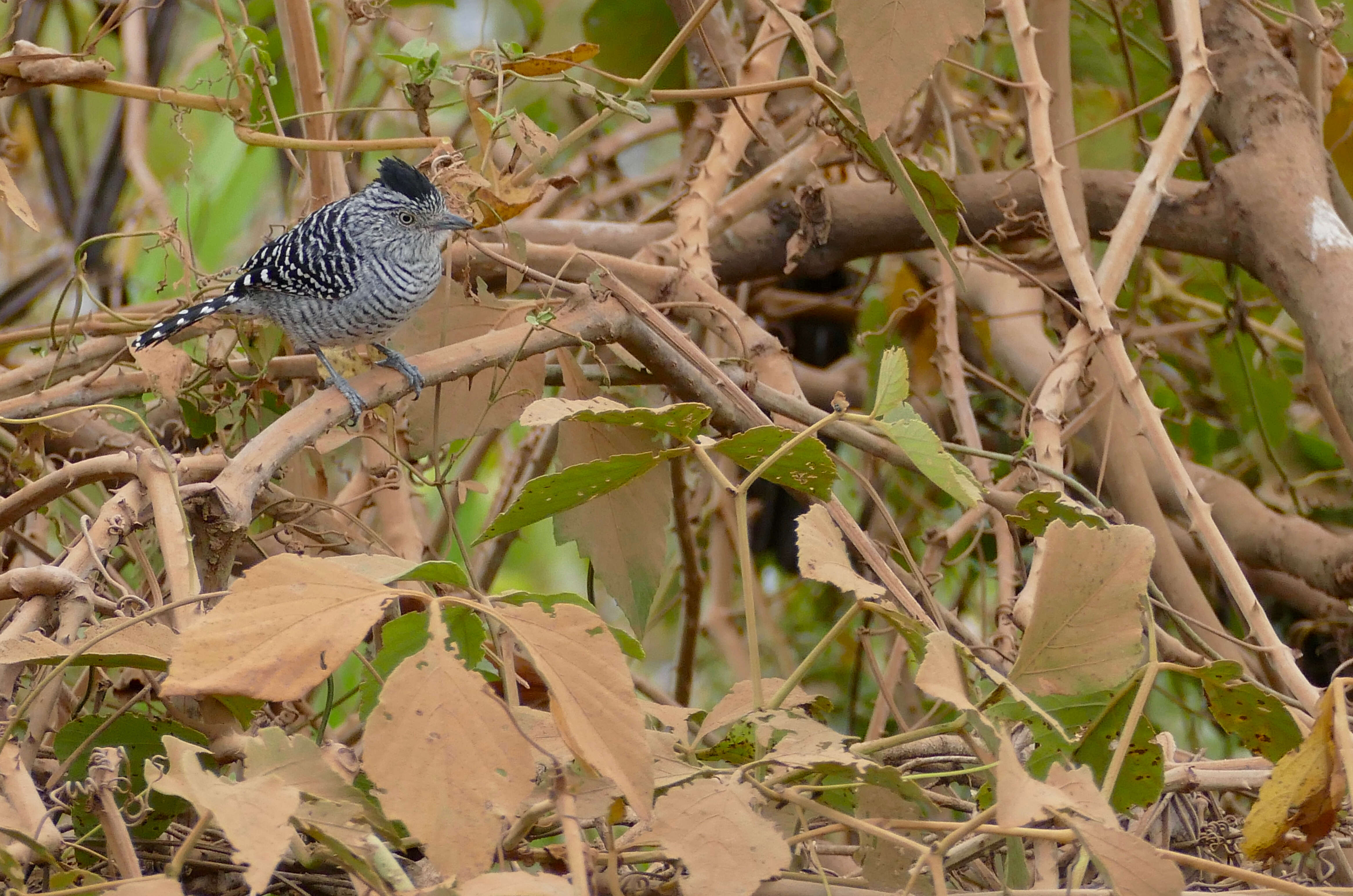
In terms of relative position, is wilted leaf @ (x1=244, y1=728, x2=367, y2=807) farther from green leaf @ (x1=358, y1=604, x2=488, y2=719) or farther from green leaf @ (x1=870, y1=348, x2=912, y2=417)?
green leaf @ (x1=870, y1=348, x2=912, y2=417)

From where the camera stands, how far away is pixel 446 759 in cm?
56

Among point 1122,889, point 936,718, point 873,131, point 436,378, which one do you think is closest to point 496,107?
point 436,378

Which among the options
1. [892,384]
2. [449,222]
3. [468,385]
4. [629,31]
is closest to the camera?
[892,384]

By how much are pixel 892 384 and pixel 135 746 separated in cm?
→ 60

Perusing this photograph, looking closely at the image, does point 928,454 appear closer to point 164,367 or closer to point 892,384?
point 892,384

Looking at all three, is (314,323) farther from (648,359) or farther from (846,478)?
(846,478)

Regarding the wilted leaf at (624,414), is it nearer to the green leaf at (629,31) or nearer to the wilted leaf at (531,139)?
the wilted leaf at (531,139)

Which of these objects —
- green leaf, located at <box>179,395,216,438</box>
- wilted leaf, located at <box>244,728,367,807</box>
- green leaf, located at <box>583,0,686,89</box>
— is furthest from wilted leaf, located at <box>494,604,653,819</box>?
green leaf, located at <box>583,0,686,89</box>

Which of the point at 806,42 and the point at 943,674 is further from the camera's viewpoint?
the point at 806,42

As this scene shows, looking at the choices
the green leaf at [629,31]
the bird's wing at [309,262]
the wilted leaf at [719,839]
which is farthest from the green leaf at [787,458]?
the green leaf at [629,31]

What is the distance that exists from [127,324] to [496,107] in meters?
0.59

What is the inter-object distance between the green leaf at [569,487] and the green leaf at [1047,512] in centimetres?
31

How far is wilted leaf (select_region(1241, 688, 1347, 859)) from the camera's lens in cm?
66

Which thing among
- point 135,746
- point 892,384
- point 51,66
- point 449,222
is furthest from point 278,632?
point 449,222
